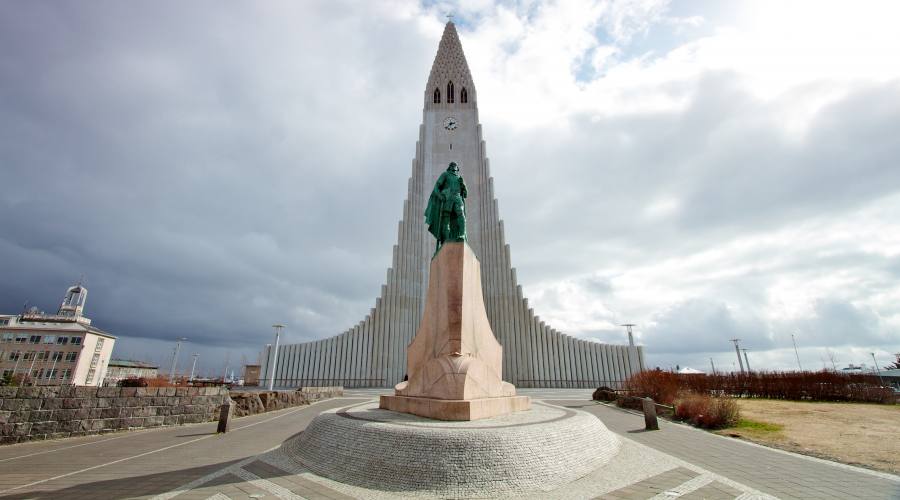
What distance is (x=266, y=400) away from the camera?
45.1 ft

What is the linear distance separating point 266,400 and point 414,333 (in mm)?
20200

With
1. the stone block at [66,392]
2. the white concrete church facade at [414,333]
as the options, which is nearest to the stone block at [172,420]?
the stone block at [66,392]

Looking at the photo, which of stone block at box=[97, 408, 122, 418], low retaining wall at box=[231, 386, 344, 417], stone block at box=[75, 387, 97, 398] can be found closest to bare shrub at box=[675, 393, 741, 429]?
low retaining wall at box=[231, 386, 344, 417]

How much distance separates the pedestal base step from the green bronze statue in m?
3.60

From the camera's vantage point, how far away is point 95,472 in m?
5.47

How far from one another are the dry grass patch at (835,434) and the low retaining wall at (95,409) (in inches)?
580

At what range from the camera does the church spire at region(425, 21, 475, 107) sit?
41.0 metres

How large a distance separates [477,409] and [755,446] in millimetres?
6141

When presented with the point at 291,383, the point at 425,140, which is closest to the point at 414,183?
the point at 425,140

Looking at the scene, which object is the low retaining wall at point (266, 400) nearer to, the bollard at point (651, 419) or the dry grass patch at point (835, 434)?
the bollard at point (651, 419)

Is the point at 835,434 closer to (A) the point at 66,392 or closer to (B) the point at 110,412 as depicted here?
(B) the point at 110,412

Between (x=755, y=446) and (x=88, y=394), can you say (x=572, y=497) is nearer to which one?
(x=755, y=446)

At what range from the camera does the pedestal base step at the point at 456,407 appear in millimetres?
6488

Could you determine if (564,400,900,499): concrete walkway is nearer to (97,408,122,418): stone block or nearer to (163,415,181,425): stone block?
(163,415,181,425): stone block
